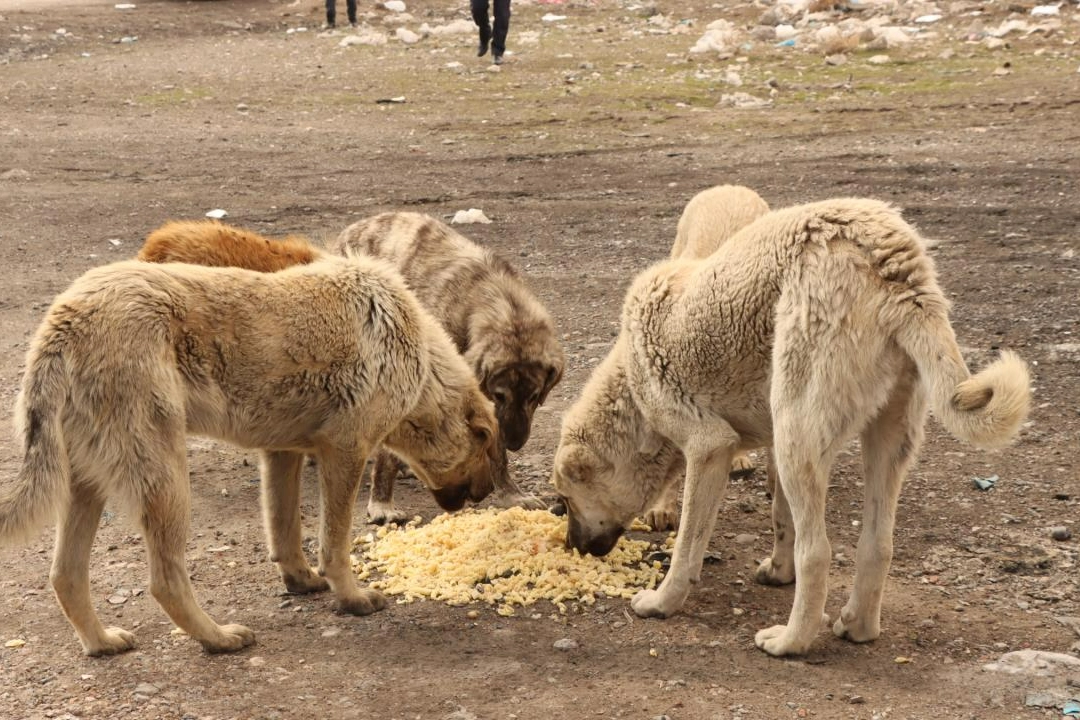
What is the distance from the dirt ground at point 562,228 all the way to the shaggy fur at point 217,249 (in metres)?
1.30

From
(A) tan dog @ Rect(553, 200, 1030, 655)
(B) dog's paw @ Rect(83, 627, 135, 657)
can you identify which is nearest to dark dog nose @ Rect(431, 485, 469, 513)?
(A) tan dog @ Rect(553, 200, 1030, 655)

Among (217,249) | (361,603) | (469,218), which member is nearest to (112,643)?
(361,603)

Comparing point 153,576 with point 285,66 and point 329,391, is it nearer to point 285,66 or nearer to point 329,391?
point 329,391

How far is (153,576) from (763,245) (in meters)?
2.66

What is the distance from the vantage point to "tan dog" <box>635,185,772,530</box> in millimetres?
6656

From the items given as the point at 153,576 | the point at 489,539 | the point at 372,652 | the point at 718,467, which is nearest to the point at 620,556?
the point at 489,539

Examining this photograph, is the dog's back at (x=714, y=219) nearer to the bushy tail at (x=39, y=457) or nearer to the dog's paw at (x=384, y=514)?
the dog's paw at (x=384, y=514)

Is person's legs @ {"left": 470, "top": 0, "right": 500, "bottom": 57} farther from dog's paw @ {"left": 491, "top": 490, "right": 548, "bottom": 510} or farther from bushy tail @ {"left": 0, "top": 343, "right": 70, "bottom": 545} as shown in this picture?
bushy tail @ {"left": 0, "top": 343, "right": 70, "bottom": 545}

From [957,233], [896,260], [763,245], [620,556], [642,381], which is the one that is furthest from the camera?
[957,233]

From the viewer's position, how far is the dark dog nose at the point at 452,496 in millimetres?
6121

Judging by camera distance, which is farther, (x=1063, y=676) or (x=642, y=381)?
(x=642, y=381)

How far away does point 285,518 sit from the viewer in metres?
5.81

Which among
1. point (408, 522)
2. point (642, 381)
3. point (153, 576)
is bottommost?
point (408, 522)

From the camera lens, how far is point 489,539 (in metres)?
6.31
